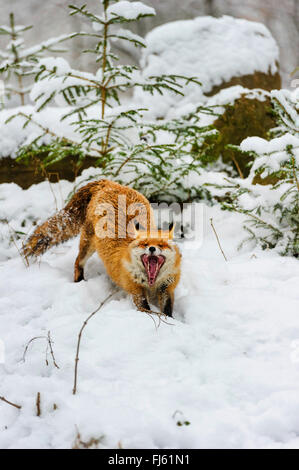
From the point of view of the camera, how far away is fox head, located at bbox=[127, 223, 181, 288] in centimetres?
302

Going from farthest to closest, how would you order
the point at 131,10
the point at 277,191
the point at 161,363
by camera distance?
the point at 277,191, the point at 131,10, the point at 161,363

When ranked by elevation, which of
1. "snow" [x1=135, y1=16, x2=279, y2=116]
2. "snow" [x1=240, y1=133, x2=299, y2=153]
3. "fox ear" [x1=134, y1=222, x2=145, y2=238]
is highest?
"snow" [x1=135, y1=16, x2=279, y2=116]

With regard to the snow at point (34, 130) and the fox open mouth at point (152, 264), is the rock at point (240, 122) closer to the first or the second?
the snow at point (34, 130)

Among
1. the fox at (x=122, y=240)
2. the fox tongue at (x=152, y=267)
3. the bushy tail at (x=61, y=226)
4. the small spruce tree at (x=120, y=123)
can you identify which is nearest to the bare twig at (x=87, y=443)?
the fox at (x=122, y=240)

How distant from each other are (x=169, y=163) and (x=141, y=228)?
5.72ft

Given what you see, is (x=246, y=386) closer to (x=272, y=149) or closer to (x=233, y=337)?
(x=233, y=337)

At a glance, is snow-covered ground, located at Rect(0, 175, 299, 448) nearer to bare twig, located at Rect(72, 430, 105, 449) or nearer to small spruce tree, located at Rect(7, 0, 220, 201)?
bare twig, located at Rect(72, 430, 105, 449)

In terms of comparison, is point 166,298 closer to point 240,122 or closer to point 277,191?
point 277,191

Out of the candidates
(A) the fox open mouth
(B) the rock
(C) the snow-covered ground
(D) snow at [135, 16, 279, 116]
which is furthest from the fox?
(D) snow at [135, 16, 279, 116]

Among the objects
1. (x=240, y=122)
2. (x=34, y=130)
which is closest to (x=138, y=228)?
(x=34, y=130)

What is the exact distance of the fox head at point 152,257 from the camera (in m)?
3.02

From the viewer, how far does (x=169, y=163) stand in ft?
15.3

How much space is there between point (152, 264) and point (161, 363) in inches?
38.8

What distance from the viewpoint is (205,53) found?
8.93 metres
